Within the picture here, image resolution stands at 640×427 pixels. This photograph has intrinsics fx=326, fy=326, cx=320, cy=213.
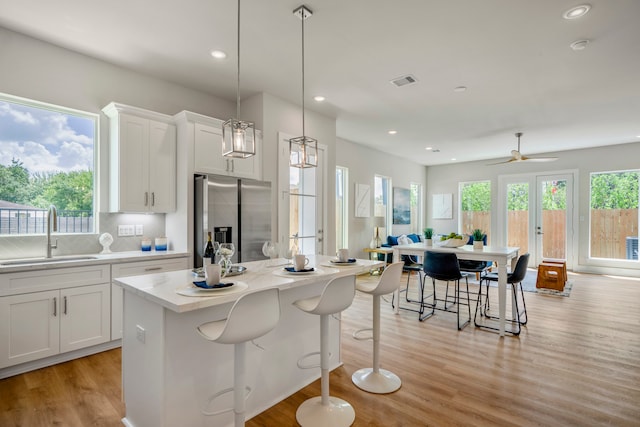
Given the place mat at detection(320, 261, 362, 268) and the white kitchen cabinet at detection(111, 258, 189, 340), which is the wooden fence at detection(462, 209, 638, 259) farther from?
the white kitchen cabinet at detection(111, 258, 189, 340)

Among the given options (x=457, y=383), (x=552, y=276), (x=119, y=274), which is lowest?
(x=457, y=383)

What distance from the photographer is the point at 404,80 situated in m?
3.81

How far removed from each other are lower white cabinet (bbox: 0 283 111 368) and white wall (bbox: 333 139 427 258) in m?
4.68

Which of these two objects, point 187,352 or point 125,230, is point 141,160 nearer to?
point 125,230

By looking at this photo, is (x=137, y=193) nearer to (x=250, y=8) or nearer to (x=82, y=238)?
(x=82, y=238)

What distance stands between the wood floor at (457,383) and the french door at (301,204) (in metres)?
1.37

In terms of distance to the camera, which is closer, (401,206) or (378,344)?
(378,344)

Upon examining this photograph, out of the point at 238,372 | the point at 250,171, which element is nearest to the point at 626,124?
the point at 250,171

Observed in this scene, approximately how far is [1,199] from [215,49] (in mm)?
2344

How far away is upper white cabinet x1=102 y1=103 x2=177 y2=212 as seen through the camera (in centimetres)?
329

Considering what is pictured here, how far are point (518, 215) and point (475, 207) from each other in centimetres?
108

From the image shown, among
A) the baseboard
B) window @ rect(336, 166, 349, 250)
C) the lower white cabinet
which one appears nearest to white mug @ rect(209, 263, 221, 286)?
the lower white cabinet

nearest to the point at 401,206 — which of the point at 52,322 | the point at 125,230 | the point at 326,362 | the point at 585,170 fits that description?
the point at 585,170

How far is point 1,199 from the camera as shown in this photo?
9.50ft
